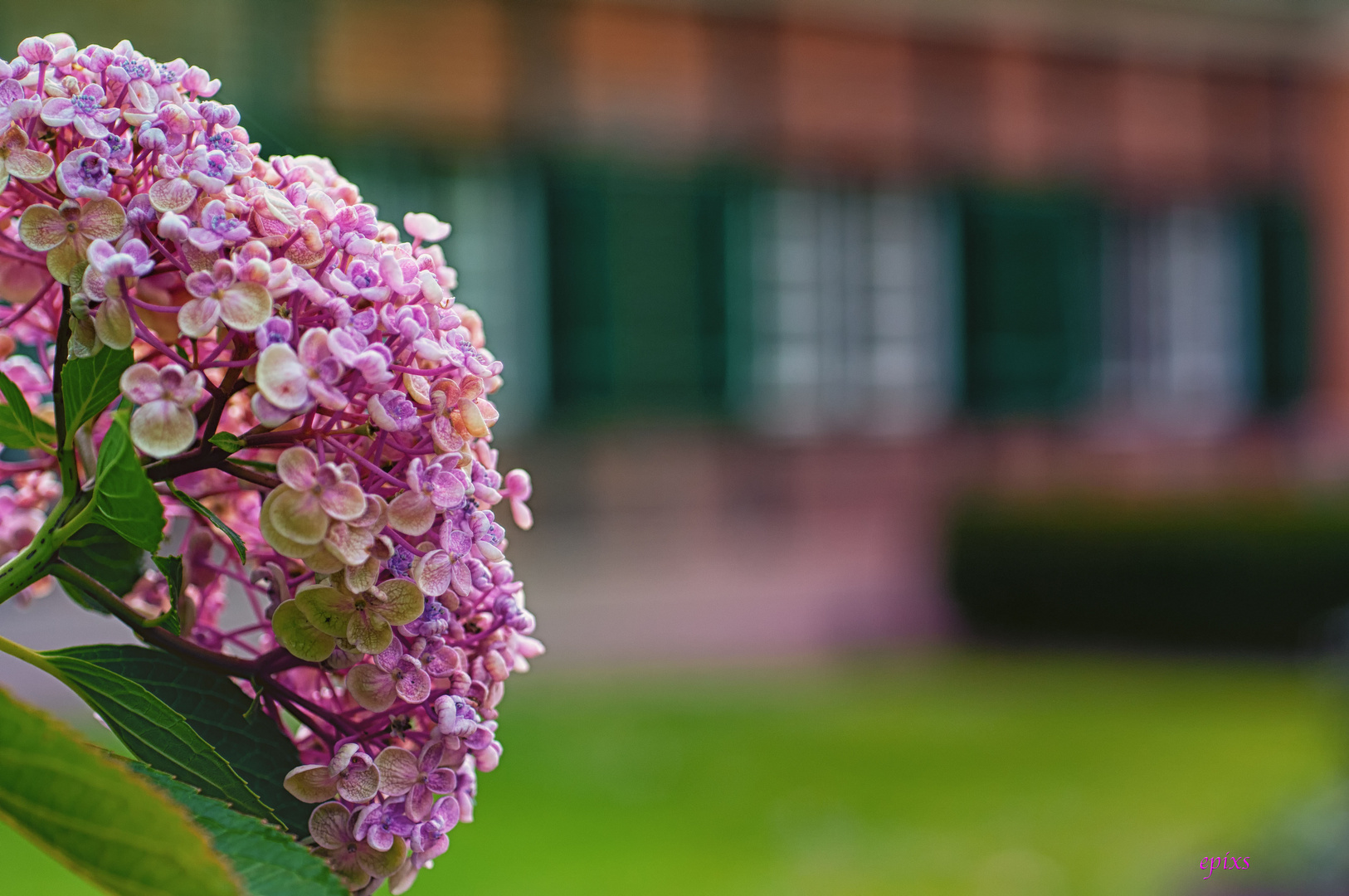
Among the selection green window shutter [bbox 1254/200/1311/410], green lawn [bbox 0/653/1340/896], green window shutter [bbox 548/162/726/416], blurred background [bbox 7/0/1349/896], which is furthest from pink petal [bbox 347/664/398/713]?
green window shutter [bbox 1254/200/1311/410]

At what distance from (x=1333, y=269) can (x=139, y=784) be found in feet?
44.4

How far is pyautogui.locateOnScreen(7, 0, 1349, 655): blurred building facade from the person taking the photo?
360 inches

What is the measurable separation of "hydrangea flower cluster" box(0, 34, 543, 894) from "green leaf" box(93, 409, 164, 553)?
11 mm

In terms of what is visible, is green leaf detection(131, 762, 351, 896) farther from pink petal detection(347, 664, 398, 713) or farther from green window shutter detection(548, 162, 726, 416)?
green window shutter detection(548, 162, 726, 416)

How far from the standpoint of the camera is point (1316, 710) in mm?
7996

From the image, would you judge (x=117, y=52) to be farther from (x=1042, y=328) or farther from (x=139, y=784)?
(x=1042, y=328)

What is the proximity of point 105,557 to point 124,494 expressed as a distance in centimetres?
16

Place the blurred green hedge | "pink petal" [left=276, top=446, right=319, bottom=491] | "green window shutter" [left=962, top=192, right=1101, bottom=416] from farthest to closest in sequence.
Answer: "green window shutter" [left=962, top=192, right=1101, bottom=416] < the blurred green hedge < "pink petal" [left=276, top=446, right=319, bottom=491]

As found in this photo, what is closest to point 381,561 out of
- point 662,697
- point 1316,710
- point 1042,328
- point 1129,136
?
point 662,697

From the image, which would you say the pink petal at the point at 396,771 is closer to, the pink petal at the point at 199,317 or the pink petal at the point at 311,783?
the pink petal at the point at 311,783

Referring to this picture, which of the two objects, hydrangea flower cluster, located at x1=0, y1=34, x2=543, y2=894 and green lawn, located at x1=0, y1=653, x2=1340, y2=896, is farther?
green lawn, located at x1=0, y1=653, x2=1340, y2=896

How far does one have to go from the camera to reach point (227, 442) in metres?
0.79

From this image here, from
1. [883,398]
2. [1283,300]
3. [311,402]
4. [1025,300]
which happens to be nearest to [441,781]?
[311,402]

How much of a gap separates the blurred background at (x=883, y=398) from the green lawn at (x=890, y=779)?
3 centimetres
